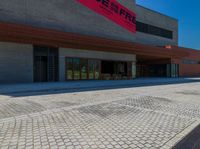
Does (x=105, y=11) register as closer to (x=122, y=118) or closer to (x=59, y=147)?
(x=122, y=118)

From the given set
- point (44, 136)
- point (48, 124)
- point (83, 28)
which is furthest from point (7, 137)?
point (83, 28)

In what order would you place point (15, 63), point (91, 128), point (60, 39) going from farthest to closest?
point (60, 39), point (15, 63), point (91, 128)

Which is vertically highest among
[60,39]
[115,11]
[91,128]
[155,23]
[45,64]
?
[155,23]

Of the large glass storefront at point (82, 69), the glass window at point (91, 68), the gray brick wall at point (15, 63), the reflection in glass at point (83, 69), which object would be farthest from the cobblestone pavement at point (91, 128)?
the glass window at point (91, 68)

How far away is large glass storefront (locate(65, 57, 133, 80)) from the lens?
20969 mm

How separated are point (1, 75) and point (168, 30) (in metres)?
35.5

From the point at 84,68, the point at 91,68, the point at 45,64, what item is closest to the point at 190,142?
the point at 45,64

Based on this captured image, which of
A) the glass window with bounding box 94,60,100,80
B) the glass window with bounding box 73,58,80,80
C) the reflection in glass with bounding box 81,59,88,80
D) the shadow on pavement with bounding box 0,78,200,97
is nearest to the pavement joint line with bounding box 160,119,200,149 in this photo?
the shadow on pavement with bounding box 0,78,200,97

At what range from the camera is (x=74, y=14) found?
21.4m

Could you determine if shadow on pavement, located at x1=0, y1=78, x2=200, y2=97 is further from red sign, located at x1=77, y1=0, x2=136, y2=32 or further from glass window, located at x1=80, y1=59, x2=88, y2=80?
red sign, located at x1=77, y1=0, x2=136, y2=32

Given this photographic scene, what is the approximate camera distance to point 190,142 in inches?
159

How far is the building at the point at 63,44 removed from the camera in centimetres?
1659

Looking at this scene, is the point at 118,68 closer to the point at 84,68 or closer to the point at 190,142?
the point at 84,68

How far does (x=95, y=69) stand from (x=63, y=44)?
6.16 meters
